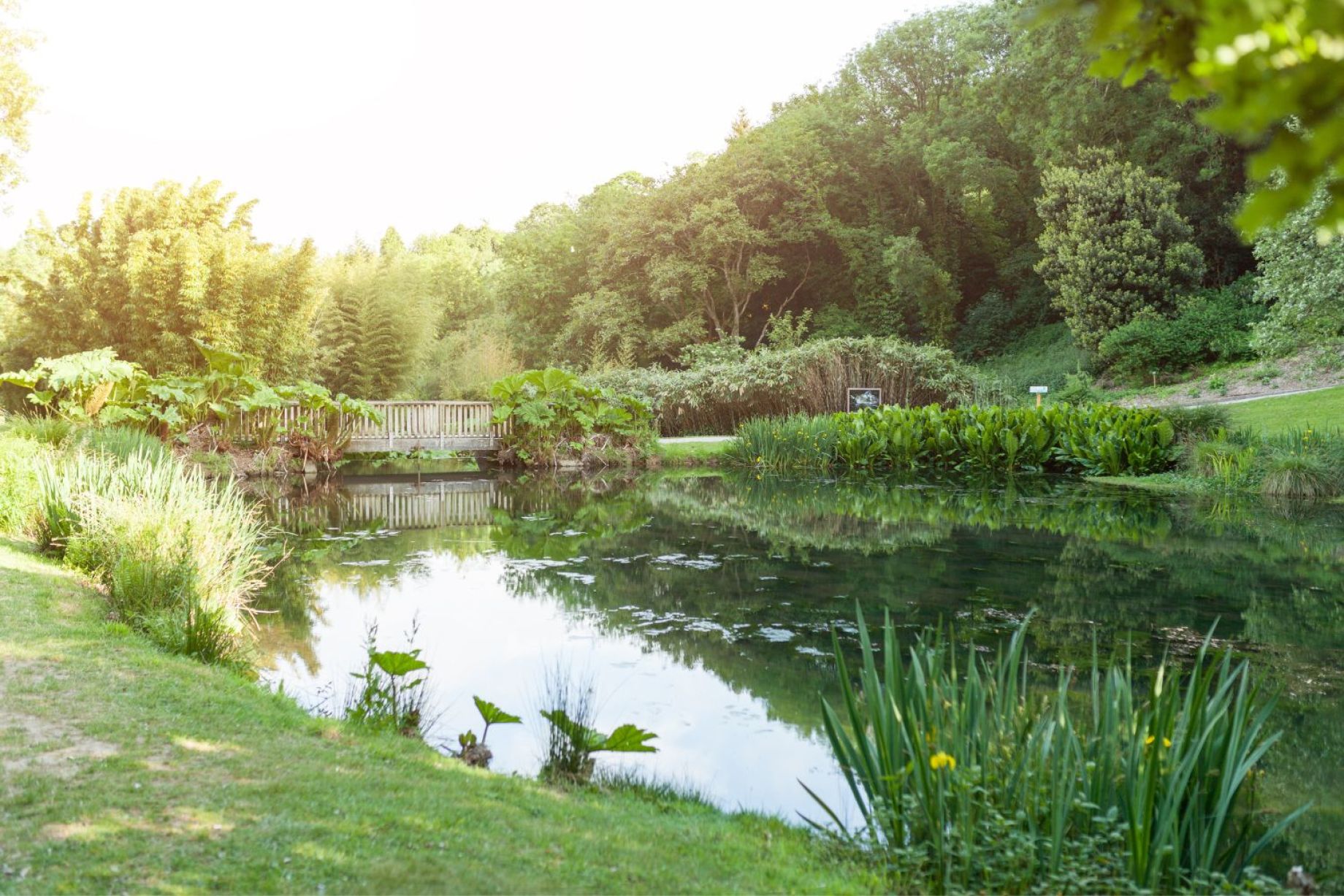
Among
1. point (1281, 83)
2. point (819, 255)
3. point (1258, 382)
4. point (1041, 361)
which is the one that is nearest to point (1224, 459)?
point (1258, 382)

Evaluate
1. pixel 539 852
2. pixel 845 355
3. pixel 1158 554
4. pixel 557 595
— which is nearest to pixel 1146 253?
pixel 845 355

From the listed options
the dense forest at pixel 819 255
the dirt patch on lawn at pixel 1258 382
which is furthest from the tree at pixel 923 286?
the dirt patch on lawn at pixel 1258 382

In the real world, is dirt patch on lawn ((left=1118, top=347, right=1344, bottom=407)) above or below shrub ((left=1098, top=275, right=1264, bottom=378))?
below

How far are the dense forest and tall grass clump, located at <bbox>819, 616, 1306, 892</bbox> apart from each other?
14.6m

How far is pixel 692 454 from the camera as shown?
59.1 ft

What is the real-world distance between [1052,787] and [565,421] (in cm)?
1532

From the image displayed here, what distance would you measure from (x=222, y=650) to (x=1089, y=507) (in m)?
9.57

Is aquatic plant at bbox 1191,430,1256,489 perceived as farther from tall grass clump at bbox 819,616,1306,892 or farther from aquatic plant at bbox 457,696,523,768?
aquatic plant at bbox 457,696,523,768

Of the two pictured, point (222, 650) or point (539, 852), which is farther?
point (222, 650)

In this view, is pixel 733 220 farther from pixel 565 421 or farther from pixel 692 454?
pixel 565 421

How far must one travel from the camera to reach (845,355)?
20234 mm

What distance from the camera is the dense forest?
19.8 metres

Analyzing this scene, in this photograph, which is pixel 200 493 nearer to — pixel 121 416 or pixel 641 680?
pixel 641 680

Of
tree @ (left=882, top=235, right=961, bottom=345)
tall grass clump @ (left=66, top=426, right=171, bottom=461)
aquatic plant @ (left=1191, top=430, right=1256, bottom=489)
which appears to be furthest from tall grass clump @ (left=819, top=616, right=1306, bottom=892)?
tree @ (left=882, top=235, right=961, bottom=345)
